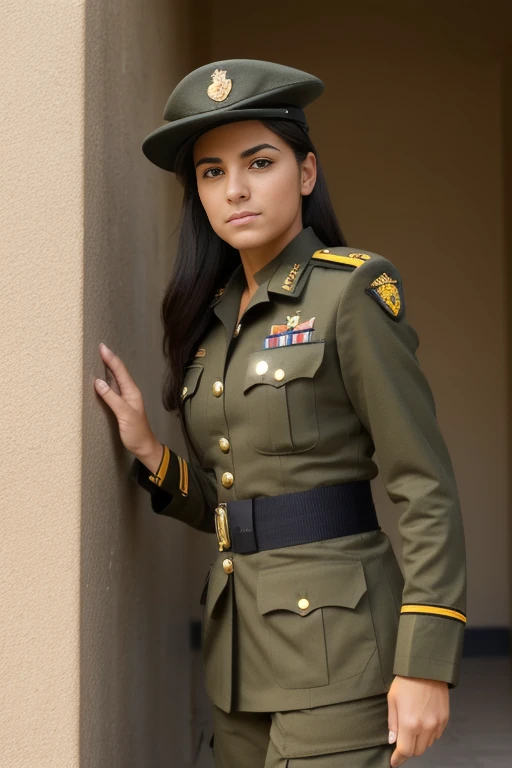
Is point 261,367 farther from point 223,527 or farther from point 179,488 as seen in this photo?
point 179,488

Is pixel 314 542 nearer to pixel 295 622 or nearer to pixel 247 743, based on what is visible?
pixel 295 622

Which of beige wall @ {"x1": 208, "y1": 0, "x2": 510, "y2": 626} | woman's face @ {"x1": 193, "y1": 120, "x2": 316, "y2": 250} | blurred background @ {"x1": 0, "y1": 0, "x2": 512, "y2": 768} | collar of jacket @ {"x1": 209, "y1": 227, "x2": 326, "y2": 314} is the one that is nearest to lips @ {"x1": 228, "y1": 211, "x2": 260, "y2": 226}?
woman's face @ {"x1": 193, "y1": 120, "x2": 316, "y2": 250}

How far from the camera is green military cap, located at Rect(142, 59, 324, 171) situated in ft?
5.66

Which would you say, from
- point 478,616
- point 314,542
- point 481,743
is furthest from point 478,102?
point 314,542

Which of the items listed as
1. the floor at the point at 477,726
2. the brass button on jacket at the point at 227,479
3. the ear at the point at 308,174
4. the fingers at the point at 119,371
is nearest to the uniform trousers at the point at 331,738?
the brass button on jacket at the point at 227,479

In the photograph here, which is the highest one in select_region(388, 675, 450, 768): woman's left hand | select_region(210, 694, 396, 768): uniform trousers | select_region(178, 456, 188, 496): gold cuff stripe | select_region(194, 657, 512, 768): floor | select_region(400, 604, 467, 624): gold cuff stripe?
select_region(178, 456, 188, 496): gold cuff stripe

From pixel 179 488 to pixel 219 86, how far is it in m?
0.78

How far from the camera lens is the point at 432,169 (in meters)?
5.50

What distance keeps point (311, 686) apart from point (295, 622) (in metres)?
0.10

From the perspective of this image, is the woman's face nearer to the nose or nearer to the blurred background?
the nose

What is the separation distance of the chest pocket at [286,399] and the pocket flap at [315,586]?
20 centimetres

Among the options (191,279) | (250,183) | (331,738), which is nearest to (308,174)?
(250,183)

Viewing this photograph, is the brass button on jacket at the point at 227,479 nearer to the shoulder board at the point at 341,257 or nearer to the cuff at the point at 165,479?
the cuff at the point at 165,479

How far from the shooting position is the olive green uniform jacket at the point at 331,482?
1.57 metres
